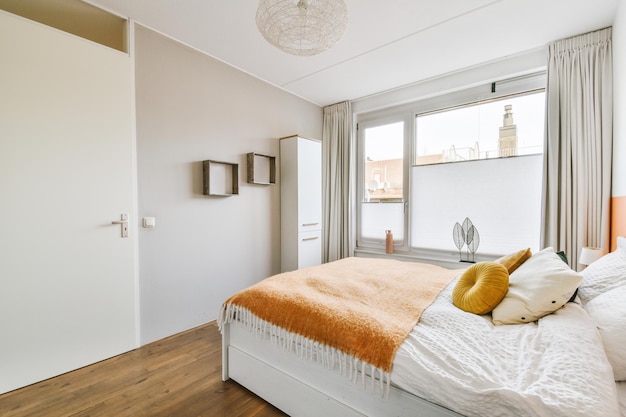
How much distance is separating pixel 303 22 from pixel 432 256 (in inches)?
111

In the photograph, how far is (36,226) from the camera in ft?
5.95

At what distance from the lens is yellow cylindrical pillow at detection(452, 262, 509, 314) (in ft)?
4.58

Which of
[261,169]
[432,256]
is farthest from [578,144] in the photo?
[261,169]

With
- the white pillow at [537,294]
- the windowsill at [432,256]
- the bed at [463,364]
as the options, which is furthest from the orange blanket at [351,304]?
the windowsill at [432,256]

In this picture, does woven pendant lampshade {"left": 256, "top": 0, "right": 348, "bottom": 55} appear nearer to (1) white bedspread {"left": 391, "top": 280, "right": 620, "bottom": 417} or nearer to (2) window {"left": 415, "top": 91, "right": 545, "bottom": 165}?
(1) white bedspread {"left": 391, "top": 280, "right": 620, "bottom": 417}

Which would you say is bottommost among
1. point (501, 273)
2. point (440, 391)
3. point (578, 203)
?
point (440, 391)

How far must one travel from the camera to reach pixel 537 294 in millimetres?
1290

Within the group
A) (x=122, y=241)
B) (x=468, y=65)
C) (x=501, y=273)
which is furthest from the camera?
(x=468, y=65)

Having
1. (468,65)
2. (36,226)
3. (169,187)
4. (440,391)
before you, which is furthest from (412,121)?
(36,226)

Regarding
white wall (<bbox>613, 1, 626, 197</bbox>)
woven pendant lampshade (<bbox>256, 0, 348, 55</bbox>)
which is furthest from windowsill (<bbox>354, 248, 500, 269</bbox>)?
woven pendant lampshade (<bbox>256, 0, 348, 55</bbox>)

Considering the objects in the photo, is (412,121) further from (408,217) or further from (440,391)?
(440,391)

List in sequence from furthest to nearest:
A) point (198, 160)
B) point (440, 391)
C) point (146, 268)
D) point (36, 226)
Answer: point (198, 160)
point (146, 268)
point (36, 226)
point (440, 391)

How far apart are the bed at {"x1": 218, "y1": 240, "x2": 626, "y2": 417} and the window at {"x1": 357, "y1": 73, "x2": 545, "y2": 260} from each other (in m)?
A: 1.36

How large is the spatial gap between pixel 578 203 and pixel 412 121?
183 cm
